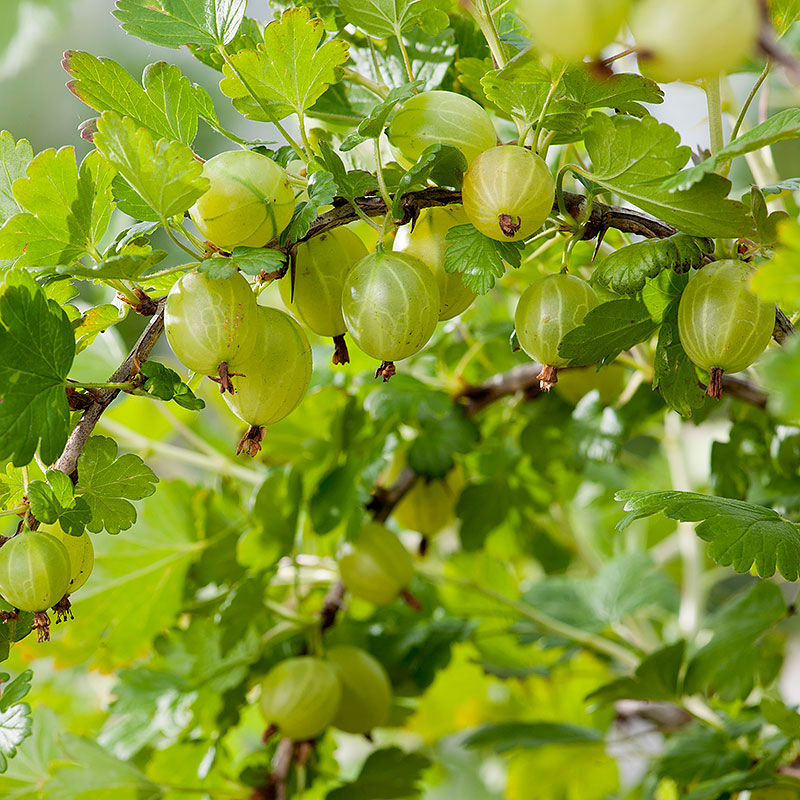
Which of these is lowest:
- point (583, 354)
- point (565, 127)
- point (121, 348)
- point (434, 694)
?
A: point (434, 694)

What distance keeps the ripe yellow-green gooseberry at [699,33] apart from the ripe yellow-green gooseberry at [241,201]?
0.63 feet

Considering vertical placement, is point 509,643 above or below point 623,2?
below

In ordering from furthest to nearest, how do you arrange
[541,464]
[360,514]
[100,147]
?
[541,464], [360,514], [100,147]

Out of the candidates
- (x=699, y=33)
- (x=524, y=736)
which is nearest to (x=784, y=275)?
(x=699, y=33)

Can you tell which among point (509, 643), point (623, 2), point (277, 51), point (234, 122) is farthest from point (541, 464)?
point (234, 122)

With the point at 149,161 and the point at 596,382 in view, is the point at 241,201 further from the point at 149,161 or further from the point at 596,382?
the point at 596,382

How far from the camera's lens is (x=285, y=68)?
0.40 metres

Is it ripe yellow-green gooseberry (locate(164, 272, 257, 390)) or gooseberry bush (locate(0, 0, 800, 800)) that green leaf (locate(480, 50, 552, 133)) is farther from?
ripe yellow-green gooseberry (locate(164, 272, 257, 390))

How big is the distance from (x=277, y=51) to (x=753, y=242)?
0.79 ft

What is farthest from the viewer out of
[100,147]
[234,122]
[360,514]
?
[234,122]

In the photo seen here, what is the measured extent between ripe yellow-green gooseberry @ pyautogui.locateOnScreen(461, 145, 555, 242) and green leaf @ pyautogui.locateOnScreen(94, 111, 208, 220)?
0.11m

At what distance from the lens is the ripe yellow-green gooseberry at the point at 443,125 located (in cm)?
38

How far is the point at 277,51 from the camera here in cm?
39

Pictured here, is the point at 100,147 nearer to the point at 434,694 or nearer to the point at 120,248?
the point at 120,248
